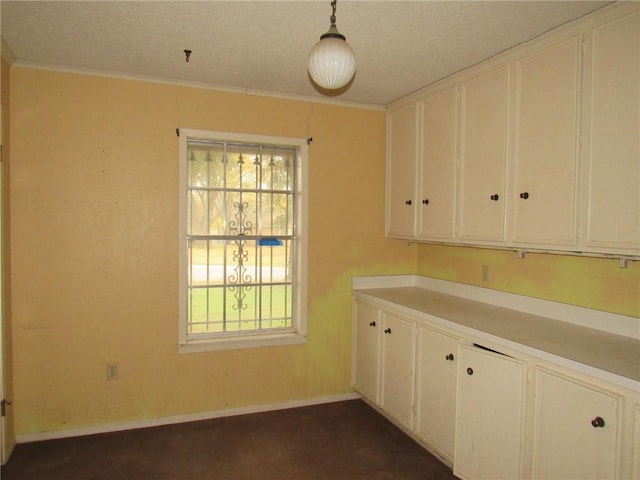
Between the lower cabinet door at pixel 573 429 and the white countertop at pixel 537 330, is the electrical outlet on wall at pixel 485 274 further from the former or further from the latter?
the lower cabinet door at pixel 573 429

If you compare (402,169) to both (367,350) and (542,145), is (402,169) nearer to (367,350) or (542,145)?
(542,145)

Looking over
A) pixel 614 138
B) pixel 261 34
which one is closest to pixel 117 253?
pixel 261 34

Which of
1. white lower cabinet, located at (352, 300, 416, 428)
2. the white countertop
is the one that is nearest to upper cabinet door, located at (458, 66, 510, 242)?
the white countertop

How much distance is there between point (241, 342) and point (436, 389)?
4.92ft

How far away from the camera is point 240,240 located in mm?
3342

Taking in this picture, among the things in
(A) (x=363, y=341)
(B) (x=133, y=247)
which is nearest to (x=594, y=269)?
(A) (x=363, y=341)

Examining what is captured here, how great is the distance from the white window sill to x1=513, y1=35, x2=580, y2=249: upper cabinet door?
1875 mm

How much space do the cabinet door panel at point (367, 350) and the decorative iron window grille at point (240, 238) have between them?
0.58 m

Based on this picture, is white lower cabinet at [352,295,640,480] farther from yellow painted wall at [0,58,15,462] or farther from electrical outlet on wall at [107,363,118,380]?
yellow painted wall at [0,58,15,462]

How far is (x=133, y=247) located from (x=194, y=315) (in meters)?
0.69

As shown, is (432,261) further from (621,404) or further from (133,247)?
(133,247)

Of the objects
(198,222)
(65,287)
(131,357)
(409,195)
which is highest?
(409,195)

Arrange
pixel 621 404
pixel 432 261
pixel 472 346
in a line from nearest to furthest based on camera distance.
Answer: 1. pixel 621 404
2. pixel 472 346
3. pixel 432 261

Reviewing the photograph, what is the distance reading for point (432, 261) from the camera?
3654 millimetres
